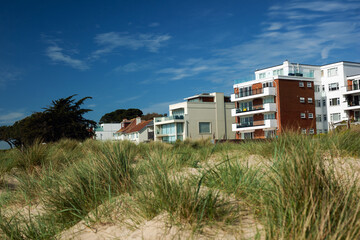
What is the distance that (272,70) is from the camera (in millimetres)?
59750

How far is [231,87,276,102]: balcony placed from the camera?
5075 centimetres

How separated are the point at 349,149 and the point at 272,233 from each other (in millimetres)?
5413

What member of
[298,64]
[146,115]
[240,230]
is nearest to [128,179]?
[240,230]

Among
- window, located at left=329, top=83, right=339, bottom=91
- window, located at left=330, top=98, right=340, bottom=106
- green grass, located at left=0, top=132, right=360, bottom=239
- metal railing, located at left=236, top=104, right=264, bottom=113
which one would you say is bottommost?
green grass, located at left=0, top=132, right=360, bottom=239

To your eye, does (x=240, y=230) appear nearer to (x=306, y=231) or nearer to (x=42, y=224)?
(x=306, y=231)

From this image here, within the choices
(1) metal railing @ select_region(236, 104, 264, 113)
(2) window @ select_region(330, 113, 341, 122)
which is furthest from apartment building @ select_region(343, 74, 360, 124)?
(1) metal railing @ select_region(236, 104, 264, 113)

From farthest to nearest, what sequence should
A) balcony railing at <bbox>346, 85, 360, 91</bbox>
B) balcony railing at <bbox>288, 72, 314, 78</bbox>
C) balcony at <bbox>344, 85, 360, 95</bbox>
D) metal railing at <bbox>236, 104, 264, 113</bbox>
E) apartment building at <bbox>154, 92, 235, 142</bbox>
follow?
1. apartment building at <bbox>154, 92, 235, 142</bbox>
2. balcony railing at <bbox>288, 72, 314, 78</bbox>
3. metal railing at <bbox>236, 104, 264, 113</bbox>
4. balcony railing at <bbox>346, 85, 360, 91</bbox>
5. balcony at <bbox>344, 85, 360, 95</bbox>

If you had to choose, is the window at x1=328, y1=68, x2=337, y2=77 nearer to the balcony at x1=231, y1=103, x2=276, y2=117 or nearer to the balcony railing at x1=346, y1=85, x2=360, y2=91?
the balcony railing at x1=346, y1=85, x2=360, y2=91

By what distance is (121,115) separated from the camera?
104250 millimetres

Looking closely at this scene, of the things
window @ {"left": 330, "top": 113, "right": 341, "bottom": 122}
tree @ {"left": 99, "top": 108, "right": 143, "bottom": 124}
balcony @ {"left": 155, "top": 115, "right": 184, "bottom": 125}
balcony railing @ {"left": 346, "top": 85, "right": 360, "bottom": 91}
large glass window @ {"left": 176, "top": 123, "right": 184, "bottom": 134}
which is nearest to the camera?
balcony railing @ {"left": 346, "top": 85, "right": 360, "bottom": 91}

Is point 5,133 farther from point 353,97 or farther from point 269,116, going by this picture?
point 353,97

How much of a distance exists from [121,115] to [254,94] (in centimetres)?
5988

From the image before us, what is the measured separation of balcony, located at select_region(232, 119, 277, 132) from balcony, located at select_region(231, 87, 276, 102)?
413 centimetres

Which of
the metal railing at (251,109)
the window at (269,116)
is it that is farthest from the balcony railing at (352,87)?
the metal railing at (251,109)
